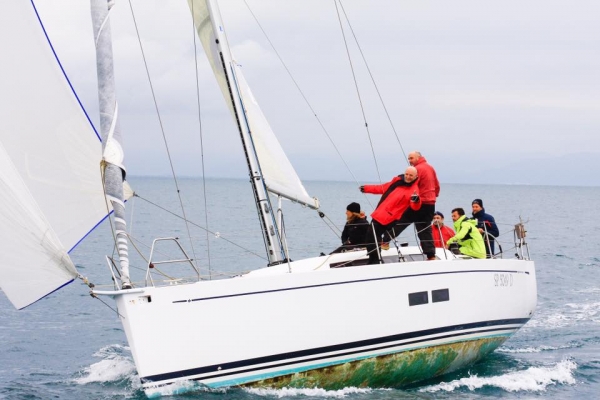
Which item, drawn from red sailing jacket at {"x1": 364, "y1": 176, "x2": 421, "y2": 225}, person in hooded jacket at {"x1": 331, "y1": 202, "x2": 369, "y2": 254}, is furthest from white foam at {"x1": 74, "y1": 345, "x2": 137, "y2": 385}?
red sailing jacket at {"x1": 364, "y1": 176, "x2": 421, "y2": 225}

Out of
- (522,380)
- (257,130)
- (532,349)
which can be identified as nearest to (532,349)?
(532,349)

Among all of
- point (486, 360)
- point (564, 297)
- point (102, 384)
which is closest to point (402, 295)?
point (486, 360)

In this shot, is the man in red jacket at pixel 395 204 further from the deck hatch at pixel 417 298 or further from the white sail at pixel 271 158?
the white sail at pixel 271 158

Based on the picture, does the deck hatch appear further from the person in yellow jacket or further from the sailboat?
the person in yellow jacket

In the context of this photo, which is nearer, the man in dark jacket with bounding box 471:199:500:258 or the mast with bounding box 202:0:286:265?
the mast with bounding box 202:0:286:265

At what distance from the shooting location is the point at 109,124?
27.6 ft

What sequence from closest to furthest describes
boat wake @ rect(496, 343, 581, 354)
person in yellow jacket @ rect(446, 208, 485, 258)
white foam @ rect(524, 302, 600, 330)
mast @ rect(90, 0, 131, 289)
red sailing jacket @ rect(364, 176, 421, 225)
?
mast @ rect(90, 0, 131, 289)
red sailing jacket @ rect(364, 176, 421, 225)
person in yellow jacket @ rect(446, 208, 485, 258)
boat wake @ rect(496, 343, 581, 354)
white foam @ rect(524, 302, 600, 330)

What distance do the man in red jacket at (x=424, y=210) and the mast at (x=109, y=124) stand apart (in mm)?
3823

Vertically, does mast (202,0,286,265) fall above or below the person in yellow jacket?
above

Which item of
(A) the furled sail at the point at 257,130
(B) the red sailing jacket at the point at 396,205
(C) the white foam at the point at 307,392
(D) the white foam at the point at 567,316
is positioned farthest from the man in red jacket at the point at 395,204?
(D) the white foam at the point at 567,316

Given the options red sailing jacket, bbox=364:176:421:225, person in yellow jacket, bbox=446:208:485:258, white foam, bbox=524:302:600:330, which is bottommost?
white foam, bbox=524:302:600:330

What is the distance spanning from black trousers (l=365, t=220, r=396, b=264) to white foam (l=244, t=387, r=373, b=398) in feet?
5.43

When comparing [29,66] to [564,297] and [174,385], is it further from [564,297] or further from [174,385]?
[564,297]

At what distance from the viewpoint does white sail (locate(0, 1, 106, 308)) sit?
822 centimetres
